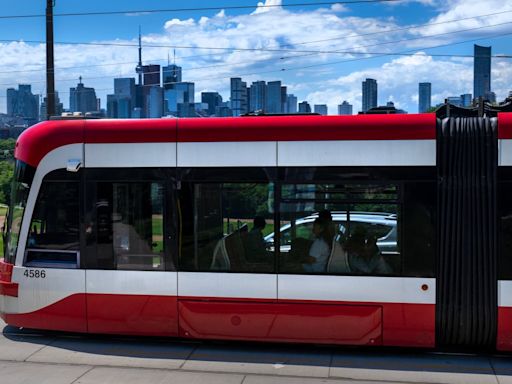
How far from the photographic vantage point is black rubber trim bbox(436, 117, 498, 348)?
6.80 metres

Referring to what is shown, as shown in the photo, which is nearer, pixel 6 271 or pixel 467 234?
pixel 467 234

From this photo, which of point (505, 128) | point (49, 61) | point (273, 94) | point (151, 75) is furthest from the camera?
point (151, 75)

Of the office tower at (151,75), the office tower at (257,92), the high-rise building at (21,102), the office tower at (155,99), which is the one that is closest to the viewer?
the office tower at (257,92)

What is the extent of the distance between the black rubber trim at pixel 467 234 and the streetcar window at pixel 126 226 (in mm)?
3257

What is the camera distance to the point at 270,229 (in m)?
7.17

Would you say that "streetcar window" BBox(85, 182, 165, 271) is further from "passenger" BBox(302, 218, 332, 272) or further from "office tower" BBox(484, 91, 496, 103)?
"office tower" BBox(484, 91, 496, 103)

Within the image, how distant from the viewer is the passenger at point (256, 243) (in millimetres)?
7188

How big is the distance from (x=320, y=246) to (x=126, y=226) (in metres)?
2.34

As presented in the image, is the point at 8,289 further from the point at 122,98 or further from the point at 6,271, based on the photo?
the point at 122,98

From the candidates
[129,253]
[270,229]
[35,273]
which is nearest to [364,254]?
[270,229]

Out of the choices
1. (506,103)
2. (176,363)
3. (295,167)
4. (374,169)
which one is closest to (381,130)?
(374,169)

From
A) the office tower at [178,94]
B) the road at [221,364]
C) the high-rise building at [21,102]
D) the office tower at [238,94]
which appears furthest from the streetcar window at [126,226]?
the high-rise building at [21,102]

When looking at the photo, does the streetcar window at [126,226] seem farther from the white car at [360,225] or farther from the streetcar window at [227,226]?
the white car at [360,225]

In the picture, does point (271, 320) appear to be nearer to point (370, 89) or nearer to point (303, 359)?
point (303, 359)
